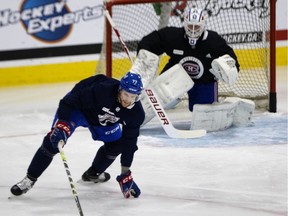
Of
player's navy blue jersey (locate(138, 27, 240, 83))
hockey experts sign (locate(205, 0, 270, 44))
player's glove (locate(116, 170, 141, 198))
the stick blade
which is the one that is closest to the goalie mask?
player's navy blue jersey (locate(138, 27, 240, 83))

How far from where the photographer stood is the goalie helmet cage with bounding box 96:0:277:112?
18.3 ft

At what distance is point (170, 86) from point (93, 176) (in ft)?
4.14

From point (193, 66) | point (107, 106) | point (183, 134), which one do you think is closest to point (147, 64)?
point (193, 66)

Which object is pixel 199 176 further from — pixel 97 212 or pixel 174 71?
pixel 174 71

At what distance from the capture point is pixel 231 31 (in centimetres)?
623

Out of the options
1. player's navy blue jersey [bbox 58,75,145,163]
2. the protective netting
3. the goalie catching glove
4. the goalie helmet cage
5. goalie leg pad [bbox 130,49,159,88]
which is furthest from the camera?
the protective netting

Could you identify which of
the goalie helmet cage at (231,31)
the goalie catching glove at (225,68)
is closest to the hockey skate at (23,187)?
the goalie catching glove at (225,68)

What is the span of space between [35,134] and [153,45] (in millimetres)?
948

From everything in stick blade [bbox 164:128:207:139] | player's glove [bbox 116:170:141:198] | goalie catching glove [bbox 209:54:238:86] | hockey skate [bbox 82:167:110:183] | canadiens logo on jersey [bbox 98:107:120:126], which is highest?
canadiens logo on jersey [bbox 98:107:120:126]

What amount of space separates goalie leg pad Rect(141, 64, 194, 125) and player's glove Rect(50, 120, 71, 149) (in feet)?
5.25

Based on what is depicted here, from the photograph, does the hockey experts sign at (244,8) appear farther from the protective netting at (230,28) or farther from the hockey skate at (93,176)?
the hockey skate at (93,176)

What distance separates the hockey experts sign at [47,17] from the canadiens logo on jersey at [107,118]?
11.1ft

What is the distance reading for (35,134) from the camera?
5.14 metres

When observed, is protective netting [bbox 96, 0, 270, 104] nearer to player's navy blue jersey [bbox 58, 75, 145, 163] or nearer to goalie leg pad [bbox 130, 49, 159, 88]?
goalie leg pad [bbox 130, 49, 159, 88]
